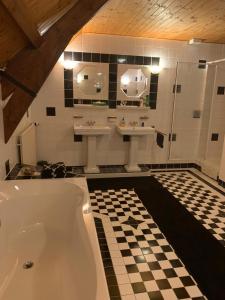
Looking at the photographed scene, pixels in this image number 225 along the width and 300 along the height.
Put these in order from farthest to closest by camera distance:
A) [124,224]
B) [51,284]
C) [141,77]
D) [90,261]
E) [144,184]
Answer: [141,77], [144,184], [124,224], [51,284], [90,261]

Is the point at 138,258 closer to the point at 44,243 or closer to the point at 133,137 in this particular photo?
the point at 44,243

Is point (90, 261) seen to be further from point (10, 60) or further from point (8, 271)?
point (10, 60)

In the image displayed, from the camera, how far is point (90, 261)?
1477 mm

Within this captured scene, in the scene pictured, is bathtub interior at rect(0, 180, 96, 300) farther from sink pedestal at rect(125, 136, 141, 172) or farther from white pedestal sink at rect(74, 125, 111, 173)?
sink pedestal at rect(125, 136, 141, 172)

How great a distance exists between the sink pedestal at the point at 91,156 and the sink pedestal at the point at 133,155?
1.95ft

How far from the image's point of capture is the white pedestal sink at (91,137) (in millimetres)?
3916

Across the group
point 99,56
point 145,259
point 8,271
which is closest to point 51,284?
point 8,271

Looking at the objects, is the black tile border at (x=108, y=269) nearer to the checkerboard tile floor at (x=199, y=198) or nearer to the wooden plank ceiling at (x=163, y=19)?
the checkerboard tile floor at (x=199, y=198)

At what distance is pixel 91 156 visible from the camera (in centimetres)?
415

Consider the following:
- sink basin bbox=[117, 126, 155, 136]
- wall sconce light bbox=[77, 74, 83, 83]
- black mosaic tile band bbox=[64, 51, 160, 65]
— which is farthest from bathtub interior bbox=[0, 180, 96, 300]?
black mosaic tile band bbox=[64, 51, 160, 65]

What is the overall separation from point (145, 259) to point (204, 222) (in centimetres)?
102

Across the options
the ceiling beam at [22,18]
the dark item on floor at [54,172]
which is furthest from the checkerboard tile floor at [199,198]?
the ceiling beam at [22,18]

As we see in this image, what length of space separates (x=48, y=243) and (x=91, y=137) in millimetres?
2163

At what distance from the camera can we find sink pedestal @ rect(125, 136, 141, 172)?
4172mm
